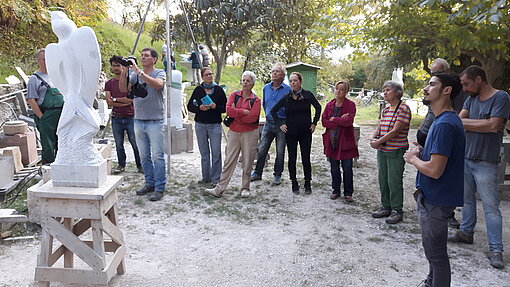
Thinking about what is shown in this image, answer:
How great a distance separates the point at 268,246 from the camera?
3.66 meters

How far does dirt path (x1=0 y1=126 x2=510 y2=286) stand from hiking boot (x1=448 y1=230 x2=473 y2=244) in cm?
11

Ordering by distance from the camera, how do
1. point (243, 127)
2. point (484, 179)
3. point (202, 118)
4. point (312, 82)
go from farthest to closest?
point (312, 82), point (202, 118), point (243, 127), point (484, 179)

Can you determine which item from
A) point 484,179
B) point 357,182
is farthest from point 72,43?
point 357,182

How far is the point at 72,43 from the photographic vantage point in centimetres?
266

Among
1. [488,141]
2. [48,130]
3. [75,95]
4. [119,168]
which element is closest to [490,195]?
[488,141]

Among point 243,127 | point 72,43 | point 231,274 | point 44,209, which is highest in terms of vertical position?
point 72,43

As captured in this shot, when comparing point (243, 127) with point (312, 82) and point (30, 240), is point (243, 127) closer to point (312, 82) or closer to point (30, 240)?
point (30, 240)

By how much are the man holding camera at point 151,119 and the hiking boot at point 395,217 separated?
9.21 feet

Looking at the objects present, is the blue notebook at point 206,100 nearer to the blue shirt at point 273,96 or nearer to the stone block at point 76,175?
the blue shirt at point 273,96

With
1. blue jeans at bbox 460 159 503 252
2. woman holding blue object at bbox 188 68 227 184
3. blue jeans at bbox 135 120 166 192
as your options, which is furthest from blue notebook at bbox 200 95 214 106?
blue jeans at bbox 460 159 503 252

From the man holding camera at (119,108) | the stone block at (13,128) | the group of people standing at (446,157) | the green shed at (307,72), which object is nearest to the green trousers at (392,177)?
the group of people standing at (446,157)

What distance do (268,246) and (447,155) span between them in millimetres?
1958

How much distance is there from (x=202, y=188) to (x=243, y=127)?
1.13 meters

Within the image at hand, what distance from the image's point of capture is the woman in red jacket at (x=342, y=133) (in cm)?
480
